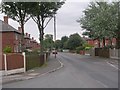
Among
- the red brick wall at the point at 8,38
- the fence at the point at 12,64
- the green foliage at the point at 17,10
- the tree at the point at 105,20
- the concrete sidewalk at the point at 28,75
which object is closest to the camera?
the concrete sidewalk at the point at 28,75

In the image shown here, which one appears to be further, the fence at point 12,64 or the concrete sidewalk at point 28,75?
the fence at point 12,64

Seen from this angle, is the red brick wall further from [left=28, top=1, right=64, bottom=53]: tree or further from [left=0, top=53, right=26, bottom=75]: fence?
[left=0, top=53, right=26, bottom=75]: fence

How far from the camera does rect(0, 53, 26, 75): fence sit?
80.6 feet

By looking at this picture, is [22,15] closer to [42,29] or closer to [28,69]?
[42,29]

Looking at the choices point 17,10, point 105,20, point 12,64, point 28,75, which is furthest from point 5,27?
point 28,75

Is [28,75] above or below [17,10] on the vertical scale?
below

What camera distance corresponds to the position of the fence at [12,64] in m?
24.6

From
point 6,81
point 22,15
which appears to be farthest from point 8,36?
point 6,81

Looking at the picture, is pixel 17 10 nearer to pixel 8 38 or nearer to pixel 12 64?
pixel 12 64

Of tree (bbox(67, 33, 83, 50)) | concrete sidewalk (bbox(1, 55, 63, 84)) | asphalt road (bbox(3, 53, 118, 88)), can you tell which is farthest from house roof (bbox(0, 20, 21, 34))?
tree (bbox(67, 33, 83, 50))

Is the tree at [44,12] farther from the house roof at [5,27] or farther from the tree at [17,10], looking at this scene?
the house roof at [5,27]

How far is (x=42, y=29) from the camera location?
47.7 m

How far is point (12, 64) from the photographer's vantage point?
25.5 meters

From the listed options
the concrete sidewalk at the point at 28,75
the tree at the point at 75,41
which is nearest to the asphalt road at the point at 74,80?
the concrete sidewalk at the point at 28,75
